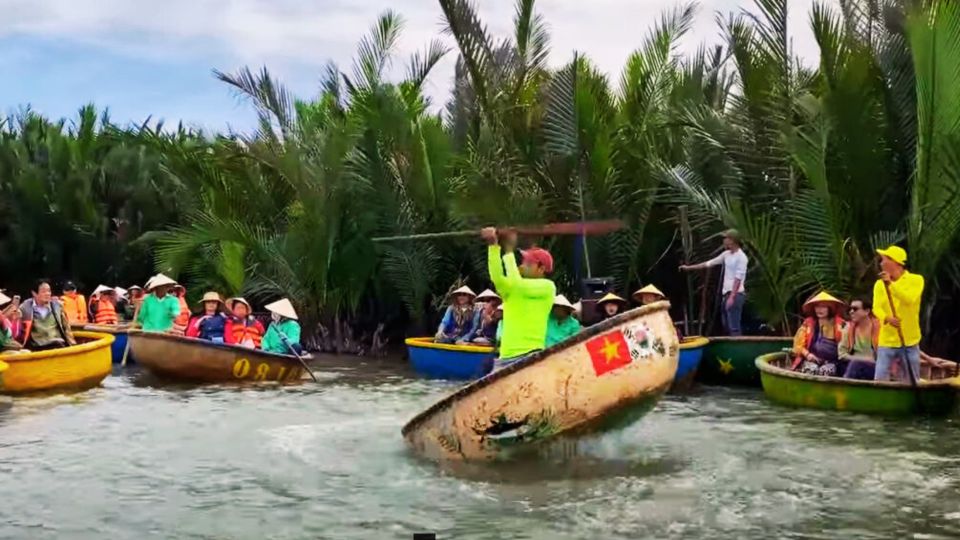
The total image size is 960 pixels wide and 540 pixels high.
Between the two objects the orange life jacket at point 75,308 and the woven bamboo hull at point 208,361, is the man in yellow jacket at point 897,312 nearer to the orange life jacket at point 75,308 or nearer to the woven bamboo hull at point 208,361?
the woven bamboo hull at point 208,361

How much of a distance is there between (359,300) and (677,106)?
661 cm

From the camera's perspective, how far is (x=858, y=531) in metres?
8.02

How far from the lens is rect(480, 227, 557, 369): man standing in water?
32.7ft

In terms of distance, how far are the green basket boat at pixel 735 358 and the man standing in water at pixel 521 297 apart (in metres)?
6.69

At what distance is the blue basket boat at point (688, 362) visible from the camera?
50.8 feet

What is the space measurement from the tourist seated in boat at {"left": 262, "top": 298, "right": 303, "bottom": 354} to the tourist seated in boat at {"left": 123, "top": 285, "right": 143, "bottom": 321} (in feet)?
15.3

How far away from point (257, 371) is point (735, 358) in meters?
6.25

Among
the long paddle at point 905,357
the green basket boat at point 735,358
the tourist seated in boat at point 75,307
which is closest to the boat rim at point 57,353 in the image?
the tourist seated in boat at point 75,307

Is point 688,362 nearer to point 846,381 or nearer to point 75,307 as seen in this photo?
point 846,381

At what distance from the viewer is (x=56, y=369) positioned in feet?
49.5

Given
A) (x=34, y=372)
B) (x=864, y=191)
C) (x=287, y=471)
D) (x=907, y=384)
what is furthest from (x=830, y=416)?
(x=34, y=372)

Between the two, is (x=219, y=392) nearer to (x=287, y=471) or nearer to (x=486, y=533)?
(x=287, y=471)

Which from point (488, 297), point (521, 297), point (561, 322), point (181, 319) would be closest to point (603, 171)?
point (488, 297)

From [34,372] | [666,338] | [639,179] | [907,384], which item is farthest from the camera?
[639,179]
